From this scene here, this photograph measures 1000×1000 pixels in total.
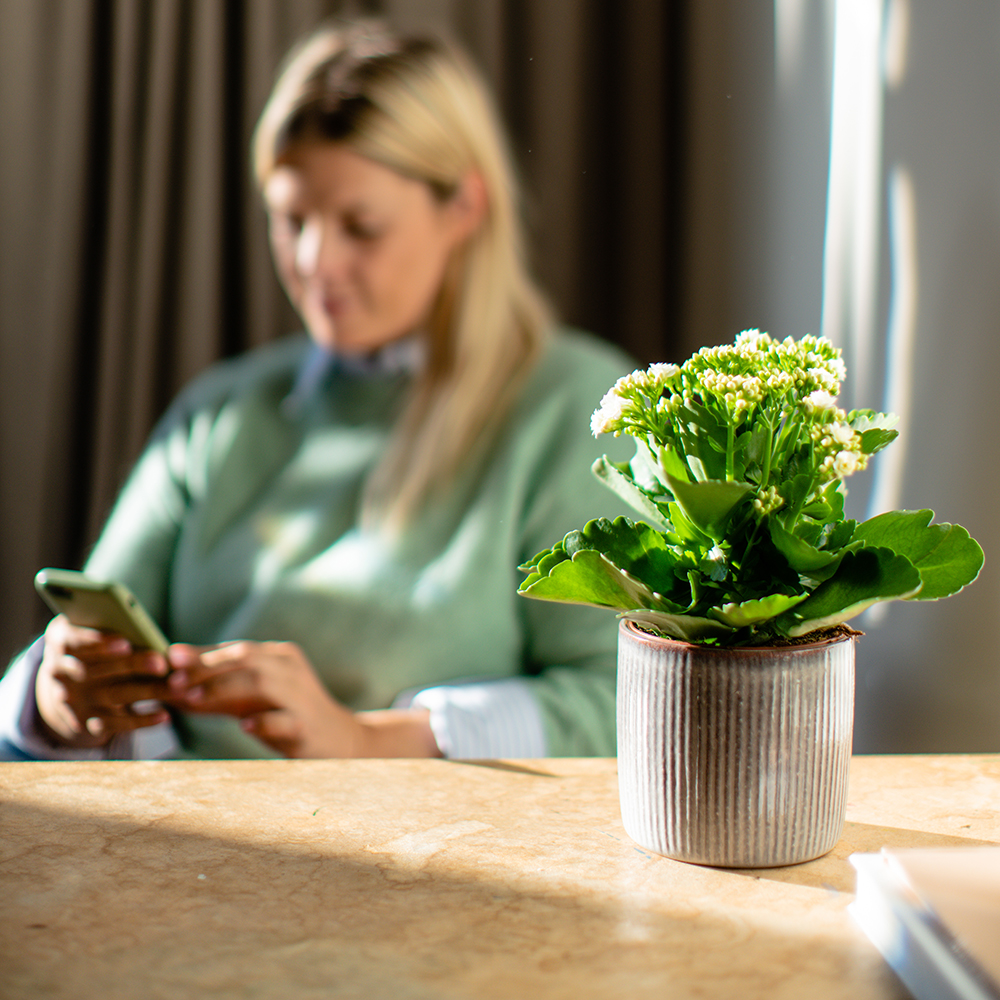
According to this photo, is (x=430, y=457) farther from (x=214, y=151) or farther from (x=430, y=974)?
(x=430, y=974)

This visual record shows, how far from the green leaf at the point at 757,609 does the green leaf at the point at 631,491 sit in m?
0.07

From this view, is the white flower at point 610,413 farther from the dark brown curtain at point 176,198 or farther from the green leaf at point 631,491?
the dark brown curtain at point 176,198

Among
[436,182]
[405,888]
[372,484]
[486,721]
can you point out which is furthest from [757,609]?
[436,182]

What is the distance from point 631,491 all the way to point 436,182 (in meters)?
0.75

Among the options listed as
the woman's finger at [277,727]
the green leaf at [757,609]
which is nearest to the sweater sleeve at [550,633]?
the woman's finger at [277,727]

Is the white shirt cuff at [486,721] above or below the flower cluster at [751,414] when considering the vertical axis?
below

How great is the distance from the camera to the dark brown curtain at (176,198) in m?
1.14

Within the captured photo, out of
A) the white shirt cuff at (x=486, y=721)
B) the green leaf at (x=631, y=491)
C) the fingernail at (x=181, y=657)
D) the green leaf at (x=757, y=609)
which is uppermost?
the green leaf at (x=631, y=491)

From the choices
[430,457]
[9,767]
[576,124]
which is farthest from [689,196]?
[9,767]

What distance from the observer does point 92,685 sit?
1043 mm

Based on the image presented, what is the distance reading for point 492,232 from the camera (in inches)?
47.4

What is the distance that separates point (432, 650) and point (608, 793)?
45cm

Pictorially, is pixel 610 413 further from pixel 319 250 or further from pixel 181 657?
pixel 319 250

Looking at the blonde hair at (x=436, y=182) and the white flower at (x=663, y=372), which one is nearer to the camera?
the white flower at (x=663, y=372)
